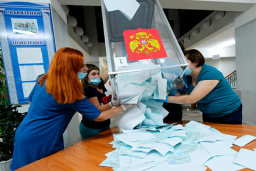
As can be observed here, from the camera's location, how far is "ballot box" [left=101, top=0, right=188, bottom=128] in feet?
2.76

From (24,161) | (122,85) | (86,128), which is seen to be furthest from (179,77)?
(24,161)

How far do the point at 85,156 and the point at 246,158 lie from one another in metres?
0.77

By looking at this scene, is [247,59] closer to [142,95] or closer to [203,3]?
[203,3]

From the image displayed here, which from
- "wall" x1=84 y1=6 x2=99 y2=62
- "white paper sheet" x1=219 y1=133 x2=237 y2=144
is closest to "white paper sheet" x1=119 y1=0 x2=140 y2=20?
"white paper sheet" x1=219 y1=133 x2=237 y2=144

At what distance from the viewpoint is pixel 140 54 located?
86 cm

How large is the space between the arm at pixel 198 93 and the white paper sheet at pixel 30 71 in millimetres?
1266

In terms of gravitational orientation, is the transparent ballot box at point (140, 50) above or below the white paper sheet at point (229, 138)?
above

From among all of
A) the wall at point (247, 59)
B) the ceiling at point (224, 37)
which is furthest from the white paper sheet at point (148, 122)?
the ceiling at point (224, 37)

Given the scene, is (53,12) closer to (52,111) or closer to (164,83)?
(52,111)

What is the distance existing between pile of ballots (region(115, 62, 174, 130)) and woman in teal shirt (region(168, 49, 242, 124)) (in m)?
0.13

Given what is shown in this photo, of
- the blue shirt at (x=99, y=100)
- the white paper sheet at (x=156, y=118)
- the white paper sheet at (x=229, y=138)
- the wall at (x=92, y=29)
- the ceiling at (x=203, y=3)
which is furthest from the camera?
the wall at (x=92, y=29)

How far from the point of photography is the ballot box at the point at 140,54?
84cm

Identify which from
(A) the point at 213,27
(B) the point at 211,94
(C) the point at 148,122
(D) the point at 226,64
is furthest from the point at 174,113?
(D) the point at 226,64

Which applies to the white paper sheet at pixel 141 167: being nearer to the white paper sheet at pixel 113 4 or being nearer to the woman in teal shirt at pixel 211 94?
Result: the woman in teal shirt at pixel 211 94
